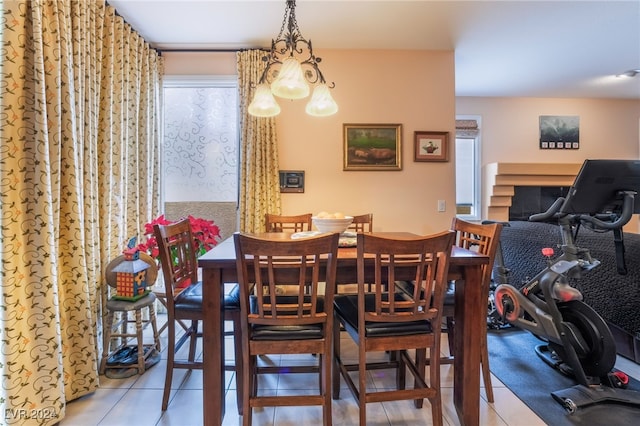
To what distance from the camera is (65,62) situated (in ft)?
5.73

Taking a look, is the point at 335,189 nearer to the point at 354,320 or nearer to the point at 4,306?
the point at 354,320

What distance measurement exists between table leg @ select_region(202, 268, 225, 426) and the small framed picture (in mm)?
2482

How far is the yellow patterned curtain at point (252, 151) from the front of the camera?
3.04 metres

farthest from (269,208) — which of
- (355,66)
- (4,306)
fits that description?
(4,306)

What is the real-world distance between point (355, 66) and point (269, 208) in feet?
5.56

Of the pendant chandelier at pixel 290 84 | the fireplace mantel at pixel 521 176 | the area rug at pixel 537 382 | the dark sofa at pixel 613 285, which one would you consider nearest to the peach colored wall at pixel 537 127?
the fireplace mantel at pixel 521 176

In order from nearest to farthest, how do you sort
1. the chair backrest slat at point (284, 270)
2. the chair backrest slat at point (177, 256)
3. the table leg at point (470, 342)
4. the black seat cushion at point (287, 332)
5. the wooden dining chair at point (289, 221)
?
the chair backrest slat at point (284, 270) → the black seat cushion at point (287, 332) → the table leg at point (470, 342) → the chair backrest slat at point (177, 256) → the wooden dining chair at point (289, 221)

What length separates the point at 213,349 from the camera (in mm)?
1479

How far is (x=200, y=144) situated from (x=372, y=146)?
179 cm

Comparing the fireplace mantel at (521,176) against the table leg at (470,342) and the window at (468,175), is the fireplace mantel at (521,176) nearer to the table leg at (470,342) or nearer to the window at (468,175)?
the window at (468,175)

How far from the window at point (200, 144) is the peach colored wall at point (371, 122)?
26cm

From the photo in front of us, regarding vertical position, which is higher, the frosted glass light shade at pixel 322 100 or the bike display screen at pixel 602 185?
the frosted glass light shade at pixel 322 100

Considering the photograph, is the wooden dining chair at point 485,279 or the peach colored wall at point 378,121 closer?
the wooden dining chair at point 485,279

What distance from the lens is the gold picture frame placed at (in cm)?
319
